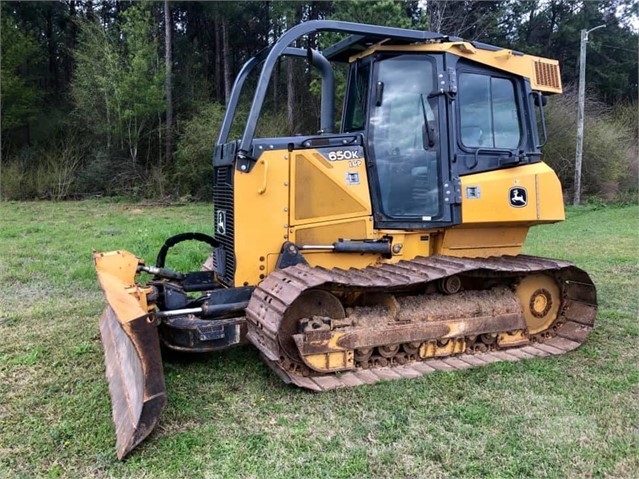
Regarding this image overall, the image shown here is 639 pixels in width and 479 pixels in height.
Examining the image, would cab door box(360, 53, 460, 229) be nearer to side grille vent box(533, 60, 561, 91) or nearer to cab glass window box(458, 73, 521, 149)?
cab glass window box(458, 73, 521, 149)

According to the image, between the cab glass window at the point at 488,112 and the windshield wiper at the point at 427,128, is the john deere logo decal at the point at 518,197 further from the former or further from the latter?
the windshield wiper at the point at 427,128

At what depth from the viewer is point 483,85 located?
4926mm

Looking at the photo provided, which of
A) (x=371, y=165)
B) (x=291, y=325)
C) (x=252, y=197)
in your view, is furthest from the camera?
(x=371, y=165)

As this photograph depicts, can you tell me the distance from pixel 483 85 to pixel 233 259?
8.74 feet

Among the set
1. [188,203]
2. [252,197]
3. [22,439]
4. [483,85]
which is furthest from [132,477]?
[188,203]

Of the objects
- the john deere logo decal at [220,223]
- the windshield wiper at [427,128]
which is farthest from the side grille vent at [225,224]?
the windshield wiper at [427,128]

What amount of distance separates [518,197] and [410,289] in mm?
1301

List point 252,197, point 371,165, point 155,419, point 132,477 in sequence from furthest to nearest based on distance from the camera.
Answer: point 371,165
point 252,197
point 155,419
point 132,477

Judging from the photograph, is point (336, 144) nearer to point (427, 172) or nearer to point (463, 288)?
point (427, 172)

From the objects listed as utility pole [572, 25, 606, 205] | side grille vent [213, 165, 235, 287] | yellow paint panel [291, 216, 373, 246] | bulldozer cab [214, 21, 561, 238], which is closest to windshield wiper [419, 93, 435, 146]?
bulldozer cab [214, 21, 561, 238]

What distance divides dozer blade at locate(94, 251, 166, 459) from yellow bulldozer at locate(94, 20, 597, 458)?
0.13 meters

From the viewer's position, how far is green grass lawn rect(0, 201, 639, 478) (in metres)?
3.00

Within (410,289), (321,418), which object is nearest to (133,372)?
(321,418)

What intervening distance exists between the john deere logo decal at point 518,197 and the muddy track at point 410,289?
503mm
